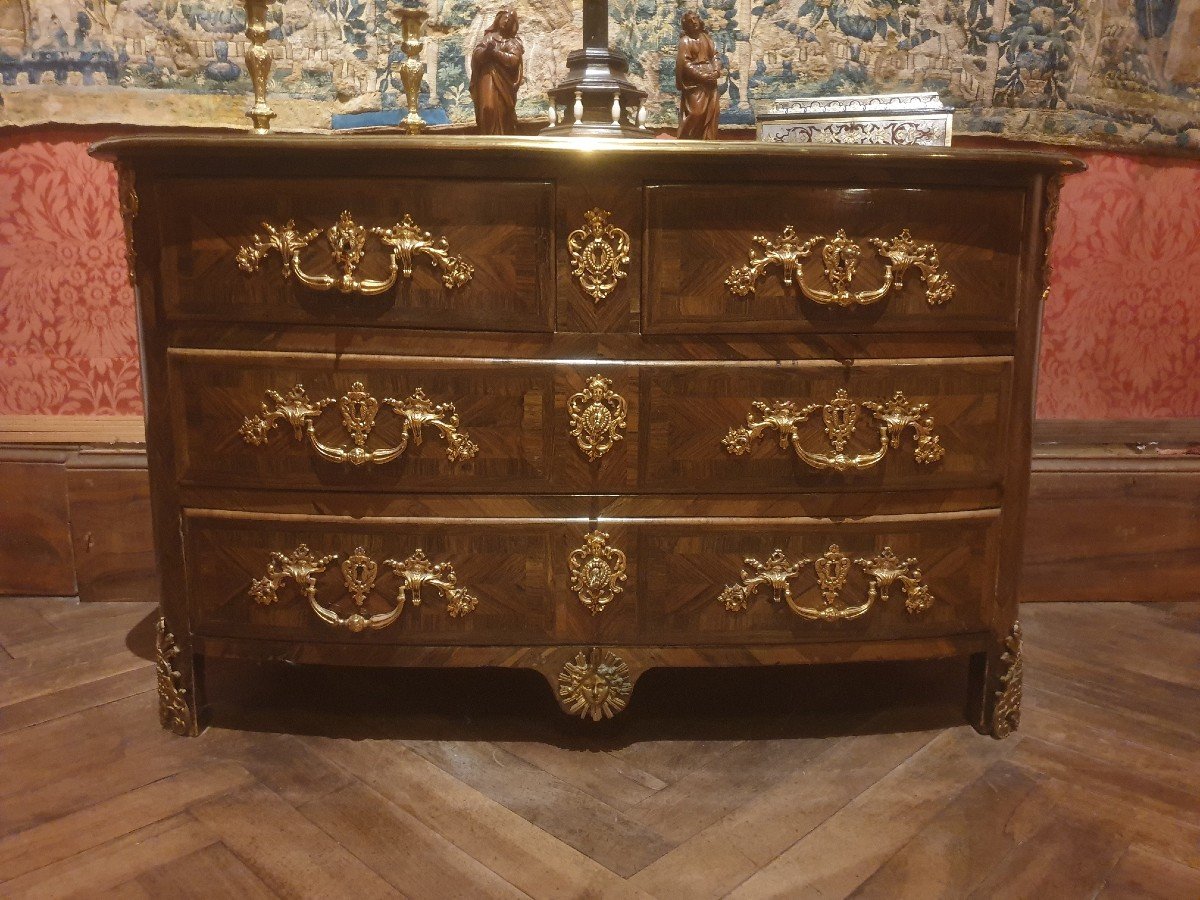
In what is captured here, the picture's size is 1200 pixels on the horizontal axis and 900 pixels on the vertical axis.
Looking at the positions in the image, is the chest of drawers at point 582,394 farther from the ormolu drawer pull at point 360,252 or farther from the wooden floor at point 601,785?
the wooden floor at point 601,785

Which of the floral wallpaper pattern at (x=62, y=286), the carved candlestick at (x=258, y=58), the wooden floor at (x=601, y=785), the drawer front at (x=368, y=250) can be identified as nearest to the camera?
the wooden floor at (x=601, y=785)

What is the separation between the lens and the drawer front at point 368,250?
1194 millimetres

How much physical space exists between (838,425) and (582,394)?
0.39m

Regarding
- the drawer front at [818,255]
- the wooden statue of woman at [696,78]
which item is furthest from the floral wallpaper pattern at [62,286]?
the drawer front at [818,255]

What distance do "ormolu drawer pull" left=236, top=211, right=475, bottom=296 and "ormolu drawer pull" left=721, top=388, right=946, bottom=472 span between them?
18.4 inches

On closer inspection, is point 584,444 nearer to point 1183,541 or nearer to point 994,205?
point 994,205

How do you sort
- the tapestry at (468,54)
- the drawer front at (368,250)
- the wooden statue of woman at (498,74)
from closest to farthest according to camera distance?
the drawer front at (368,250), the wooden statue of woman at (498,74), the tapestry at (468,54)

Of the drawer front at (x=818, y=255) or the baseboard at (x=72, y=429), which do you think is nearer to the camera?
the drawer front at (x=818, y=255)

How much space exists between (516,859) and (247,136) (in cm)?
104

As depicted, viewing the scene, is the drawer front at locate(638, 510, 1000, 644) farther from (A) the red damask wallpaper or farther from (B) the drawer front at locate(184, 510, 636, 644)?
(A) the red damask wallpaper

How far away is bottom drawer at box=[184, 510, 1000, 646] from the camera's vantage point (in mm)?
1275

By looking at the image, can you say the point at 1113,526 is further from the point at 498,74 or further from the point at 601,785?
the point at 498,74

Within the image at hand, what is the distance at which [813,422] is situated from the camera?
49.9 inches

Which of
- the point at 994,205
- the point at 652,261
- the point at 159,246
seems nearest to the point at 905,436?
the point at 994,205
